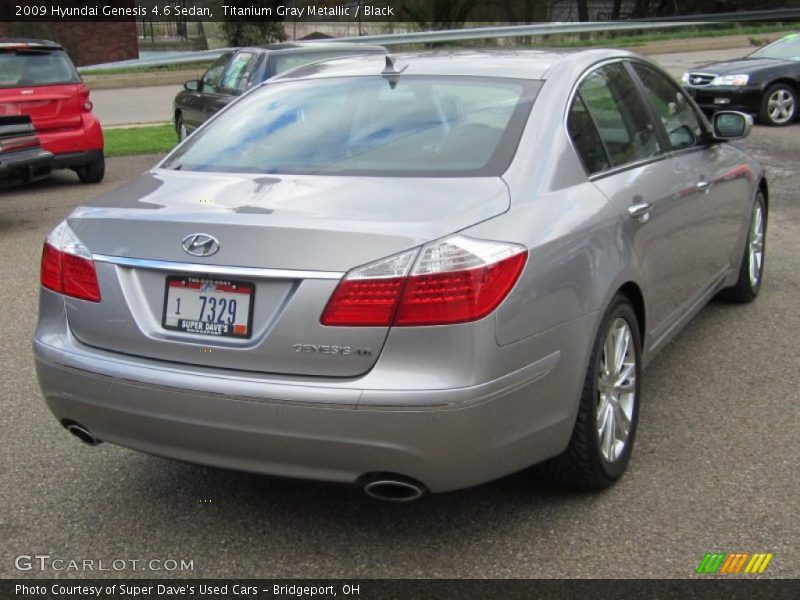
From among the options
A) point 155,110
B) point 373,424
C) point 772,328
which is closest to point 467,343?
point 373,424

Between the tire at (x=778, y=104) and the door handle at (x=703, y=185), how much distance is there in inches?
430

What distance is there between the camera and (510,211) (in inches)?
131

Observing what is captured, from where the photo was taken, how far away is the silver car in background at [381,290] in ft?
10.0

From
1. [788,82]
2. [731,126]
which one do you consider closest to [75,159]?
[731,126]

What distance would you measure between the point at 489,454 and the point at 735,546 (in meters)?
0.94

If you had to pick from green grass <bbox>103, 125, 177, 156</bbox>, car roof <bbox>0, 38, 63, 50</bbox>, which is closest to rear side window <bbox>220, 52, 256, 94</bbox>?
Answer: car roof <bbox>0, 38, 63, 50</bbox>

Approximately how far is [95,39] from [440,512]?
3403 cm

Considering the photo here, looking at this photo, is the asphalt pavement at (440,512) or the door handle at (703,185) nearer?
the asphalt pavement at (440,512)

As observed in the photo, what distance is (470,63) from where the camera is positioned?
4301 millimetres

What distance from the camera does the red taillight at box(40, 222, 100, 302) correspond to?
11.3ft

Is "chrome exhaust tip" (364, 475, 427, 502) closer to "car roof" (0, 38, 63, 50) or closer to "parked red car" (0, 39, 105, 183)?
"parked red car" (0, 39, 105, 183)

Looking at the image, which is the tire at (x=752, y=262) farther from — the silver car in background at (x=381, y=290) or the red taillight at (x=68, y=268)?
the red taillight at (x=68, y=268)

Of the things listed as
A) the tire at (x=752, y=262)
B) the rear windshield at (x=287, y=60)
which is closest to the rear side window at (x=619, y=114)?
the tire at (x=752, y=262)

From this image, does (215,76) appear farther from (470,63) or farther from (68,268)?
(68,268)
